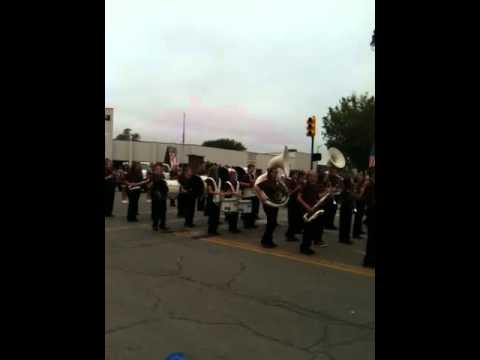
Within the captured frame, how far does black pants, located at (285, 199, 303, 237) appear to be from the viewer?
1008 centimetres

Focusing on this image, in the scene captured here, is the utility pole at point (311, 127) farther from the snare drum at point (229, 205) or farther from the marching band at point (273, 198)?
the snare drum at point (229, 205)

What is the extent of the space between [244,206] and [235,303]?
6.23m

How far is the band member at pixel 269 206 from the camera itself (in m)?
8.68

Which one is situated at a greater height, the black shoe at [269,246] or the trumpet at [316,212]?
the trumpet at [316,212]

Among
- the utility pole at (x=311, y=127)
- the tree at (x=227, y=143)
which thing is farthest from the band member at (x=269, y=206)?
the tree at (x=227, y=143)

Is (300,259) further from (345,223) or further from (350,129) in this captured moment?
(350,129)

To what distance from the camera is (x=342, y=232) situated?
996 centimetres

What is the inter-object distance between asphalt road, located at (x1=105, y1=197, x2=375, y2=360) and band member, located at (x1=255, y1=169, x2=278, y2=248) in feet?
1.26

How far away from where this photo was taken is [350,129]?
1725 inches

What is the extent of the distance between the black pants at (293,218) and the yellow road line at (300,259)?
1666 mm

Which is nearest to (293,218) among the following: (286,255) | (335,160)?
(286,255)

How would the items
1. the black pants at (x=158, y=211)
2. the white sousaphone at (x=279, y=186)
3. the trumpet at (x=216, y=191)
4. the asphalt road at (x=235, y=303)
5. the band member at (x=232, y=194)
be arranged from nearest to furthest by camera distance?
the asphalt road at (x=235, y=303), the white sousaphone at (x=279, y=186), the trumpet at (x=216, y=191), the black pants at (x=158, y=211), the band member at (x=232, y=194)
